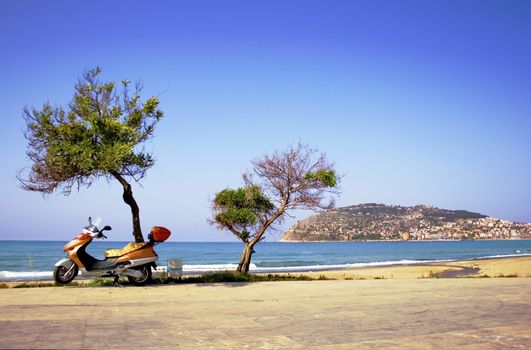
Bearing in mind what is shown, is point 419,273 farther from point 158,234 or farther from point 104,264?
point 104,264

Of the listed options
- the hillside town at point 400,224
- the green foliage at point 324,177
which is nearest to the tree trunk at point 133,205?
the green foliage at point 324,177

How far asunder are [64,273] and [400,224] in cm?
15307

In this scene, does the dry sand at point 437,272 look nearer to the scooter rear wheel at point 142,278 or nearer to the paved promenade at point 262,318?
the scooter rear wheel at point 142,278

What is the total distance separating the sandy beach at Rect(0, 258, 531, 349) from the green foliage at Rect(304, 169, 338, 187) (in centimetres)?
631

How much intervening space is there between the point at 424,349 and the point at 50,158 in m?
10.8

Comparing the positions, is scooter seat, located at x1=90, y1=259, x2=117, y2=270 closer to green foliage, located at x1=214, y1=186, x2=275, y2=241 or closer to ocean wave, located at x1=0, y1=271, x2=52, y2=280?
green foliage, located at x1=214, y1=186, x2=275, y2=241

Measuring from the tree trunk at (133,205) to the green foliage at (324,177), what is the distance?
22.5 ft

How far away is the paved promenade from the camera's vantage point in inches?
265

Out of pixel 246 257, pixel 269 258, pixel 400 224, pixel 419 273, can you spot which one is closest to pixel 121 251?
pixel 246 257

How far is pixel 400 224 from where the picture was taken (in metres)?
158

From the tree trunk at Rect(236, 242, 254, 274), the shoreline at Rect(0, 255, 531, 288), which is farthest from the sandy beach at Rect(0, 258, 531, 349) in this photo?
the shoreline at Rect(0, 255, 531, 288)

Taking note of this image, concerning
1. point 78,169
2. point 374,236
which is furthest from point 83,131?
point 374,236

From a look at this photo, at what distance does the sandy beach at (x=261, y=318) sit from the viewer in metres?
6.73

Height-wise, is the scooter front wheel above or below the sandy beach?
above
